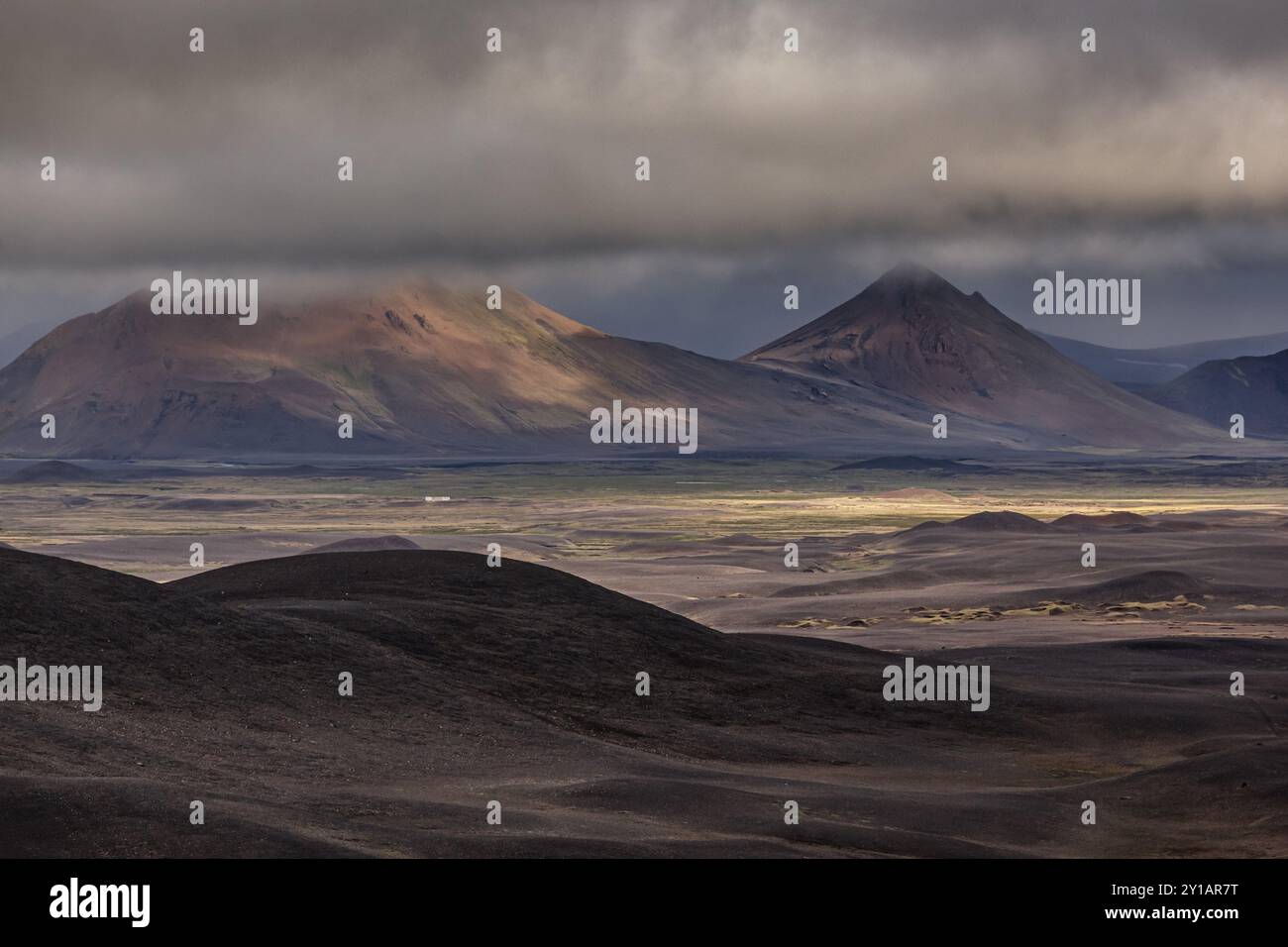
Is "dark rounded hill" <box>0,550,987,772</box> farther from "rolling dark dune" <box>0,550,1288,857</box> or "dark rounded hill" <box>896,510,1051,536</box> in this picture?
"dark rounded hill" <box>896,510,1051,536</box>

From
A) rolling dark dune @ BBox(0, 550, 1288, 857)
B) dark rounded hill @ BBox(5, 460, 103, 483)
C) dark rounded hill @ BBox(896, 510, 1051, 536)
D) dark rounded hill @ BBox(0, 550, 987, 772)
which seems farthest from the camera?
dark rounded hill @ BBox(5, 460, 103, 483)

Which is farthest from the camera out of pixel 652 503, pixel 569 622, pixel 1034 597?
pixel 652 503

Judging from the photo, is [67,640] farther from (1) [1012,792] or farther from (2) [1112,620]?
(2) [1112,620]

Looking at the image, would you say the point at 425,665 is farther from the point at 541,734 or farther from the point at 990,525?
the point at 990,525

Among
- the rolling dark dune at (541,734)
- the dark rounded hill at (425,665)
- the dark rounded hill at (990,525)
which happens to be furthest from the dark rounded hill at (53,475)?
the dark rounded hill at (425,665)

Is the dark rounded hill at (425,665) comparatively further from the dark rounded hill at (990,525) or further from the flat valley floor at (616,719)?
the dark rounded hill at (990,525)

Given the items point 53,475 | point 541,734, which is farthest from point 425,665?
point 53,475

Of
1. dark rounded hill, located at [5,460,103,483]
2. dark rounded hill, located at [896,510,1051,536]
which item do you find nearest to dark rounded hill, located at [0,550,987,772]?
dark rounded hill, located at [896,510,1051,536]
